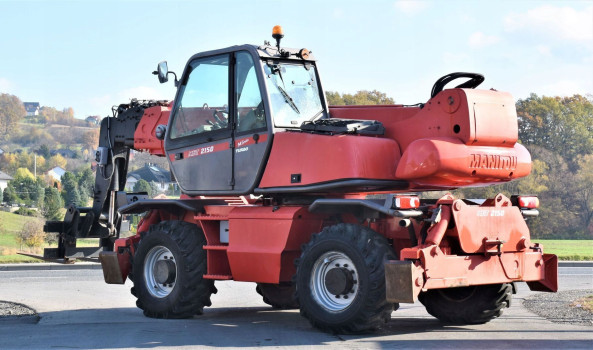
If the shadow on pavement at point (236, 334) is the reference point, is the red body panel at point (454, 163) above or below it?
above

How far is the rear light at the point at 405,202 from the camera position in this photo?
1016cm

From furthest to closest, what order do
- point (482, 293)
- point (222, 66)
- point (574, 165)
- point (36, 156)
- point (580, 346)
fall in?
point (36, 156)
point (574, 165)
point (222, 66)
point (482, 293)
point (580, 346)

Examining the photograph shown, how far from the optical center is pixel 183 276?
1255cm

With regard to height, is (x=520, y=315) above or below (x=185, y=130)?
below

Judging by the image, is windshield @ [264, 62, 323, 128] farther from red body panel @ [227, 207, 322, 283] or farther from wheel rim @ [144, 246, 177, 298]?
wheel rim @ [144, 246, 177, 298]

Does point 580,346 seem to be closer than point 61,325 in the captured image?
Yes

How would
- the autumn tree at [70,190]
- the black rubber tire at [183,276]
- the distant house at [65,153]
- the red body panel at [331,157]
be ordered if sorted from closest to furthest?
the red body panel at [331,157] < the black rubber tire at [183,276] < the autumn tree at [70,190] < the distant house at [65,153]

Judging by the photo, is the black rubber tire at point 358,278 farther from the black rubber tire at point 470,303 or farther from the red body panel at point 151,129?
the red body panel at point 151,129

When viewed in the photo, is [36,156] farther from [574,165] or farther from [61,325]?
[61,325]

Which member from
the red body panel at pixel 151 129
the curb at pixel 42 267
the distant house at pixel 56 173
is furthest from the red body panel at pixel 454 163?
the distant house at pixel 56 173

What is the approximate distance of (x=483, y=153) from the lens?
1105 cm

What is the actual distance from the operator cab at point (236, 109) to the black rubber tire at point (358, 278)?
1.69 meters

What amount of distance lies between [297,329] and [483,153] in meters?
3.00

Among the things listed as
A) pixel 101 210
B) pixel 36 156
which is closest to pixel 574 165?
pixel 101 210
